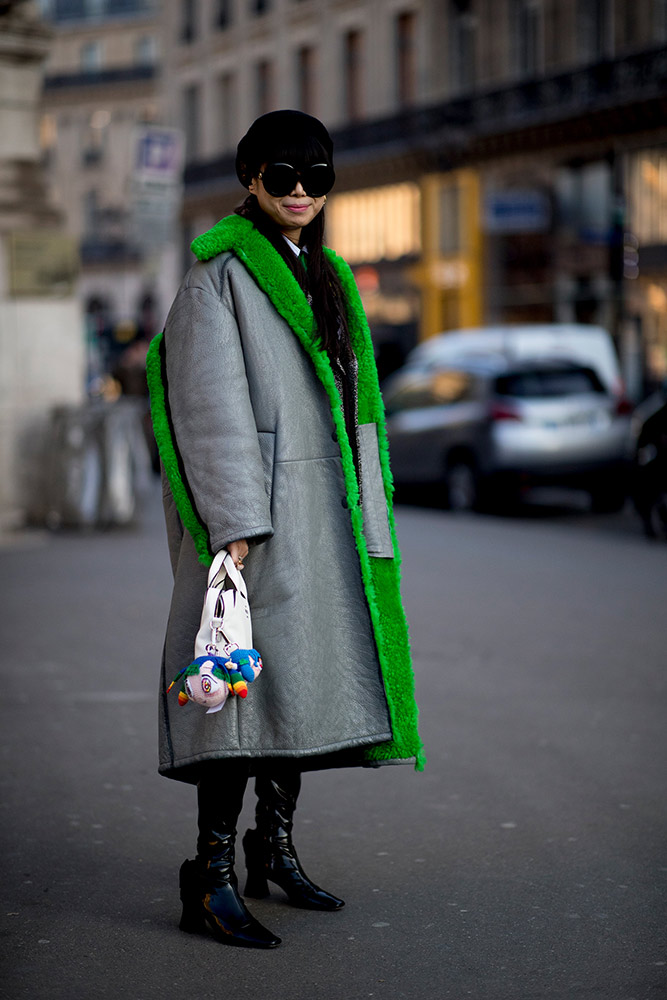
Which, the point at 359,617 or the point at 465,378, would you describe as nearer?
the point at 359,617

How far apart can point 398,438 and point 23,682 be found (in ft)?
34.9

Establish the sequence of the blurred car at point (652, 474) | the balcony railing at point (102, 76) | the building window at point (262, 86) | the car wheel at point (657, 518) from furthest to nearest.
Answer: the balcony railing at point (102, 76) → the building window at point (262, 86) → the car wheel at point (657, 518) → the blurred car at point (652, 474)

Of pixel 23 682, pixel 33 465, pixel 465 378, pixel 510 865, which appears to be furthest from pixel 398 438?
pixel 510 865

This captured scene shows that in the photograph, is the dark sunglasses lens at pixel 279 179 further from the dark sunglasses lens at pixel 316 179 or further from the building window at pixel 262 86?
the building window at pixel 262 86

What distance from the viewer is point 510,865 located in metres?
4.73

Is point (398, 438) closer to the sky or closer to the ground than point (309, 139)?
closer to the ground

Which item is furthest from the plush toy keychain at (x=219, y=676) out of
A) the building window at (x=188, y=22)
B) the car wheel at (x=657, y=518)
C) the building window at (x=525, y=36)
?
the building window at (x=188, y=22)

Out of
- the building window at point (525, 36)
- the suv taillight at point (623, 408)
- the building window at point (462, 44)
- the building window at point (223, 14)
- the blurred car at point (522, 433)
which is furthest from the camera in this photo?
the building window at point (223, 14)

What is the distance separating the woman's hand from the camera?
3.87 meters

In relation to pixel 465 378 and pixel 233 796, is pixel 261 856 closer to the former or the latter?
pixel 233 796

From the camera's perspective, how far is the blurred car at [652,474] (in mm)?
13516

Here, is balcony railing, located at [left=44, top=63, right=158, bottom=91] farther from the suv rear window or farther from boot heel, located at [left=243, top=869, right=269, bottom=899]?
boot heel, located at [left=243, top=869, right=269, bottom=899]

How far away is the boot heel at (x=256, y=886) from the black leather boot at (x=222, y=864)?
30 centimetres

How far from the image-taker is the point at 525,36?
1430 inches
